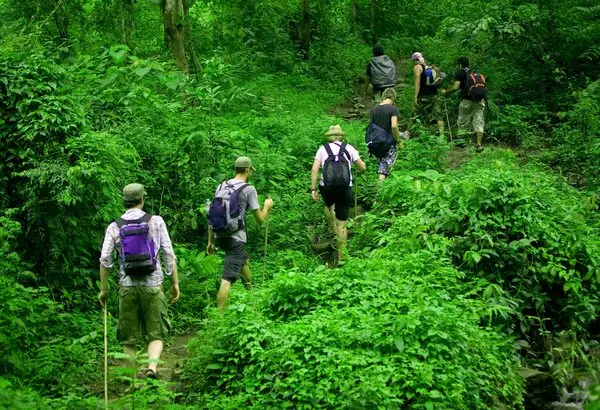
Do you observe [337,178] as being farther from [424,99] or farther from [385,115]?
[424,99]

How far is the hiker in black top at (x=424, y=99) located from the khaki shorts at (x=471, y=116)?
0.45 m

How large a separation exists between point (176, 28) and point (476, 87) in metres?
6.04

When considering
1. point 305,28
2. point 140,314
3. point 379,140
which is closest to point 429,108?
point 379,140

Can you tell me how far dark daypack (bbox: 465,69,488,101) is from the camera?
15.3 m

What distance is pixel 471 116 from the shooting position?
15.7m

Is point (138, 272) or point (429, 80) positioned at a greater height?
point (429, 80)

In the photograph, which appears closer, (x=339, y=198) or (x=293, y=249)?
(x=339, y=198)

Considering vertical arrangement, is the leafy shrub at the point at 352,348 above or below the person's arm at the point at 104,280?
below

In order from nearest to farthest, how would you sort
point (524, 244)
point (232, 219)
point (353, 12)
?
→ point (232, 219), point (524, 244), point (353, 12)

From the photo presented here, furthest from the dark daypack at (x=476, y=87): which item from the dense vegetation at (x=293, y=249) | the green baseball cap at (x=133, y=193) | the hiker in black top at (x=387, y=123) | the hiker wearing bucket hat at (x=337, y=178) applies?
the green baseball cap at (x=133, y=193)

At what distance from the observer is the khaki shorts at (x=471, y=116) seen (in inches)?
611

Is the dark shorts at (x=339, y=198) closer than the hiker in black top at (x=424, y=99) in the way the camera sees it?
Yes

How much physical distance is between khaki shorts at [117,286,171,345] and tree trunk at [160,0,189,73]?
330 inches

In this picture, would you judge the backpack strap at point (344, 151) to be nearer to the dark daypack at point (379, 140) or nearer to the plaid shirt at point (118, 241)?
the dark daypack at point (379, 140)
